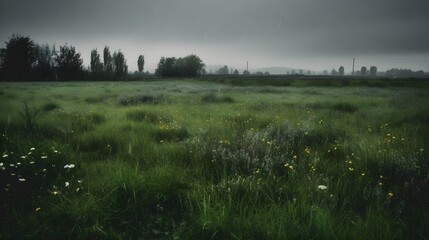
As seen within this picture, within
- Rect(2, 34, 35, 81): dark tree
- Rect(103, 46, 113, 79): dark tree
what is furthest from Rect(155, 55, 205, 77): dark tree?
Rect(2, 34, 35, 81): dark tree

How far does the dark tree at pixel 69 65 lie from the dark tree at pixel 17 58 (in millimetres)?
9019

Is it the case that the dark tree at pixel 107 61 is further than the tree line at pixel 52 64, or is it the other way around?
the dark tree at pixel 107 61

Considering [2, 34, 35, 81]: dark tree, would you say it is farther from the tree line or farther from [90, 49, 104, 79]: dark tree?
[90, 49, 104, 79]: dark tree

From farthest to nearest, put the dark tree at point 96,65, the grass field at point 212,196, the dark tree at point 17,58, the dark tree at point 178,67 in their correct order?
the dark tree at point 178,67 < the dark tree at point 96,65 < the dark tree at point 17,58 < the grass field at point 212,196

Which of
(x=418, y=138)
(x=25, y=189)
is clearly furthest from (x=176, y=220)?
(x=418, y=138)

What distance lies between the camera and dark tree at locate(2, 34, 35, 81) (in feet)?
181

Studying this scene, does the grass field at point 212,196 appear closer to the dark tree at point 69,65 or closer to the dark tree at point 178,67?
the dark tree at point 69,65

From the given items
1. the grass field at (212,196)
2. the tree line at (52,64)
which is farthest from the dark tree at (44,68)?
the grass field at (212,196)

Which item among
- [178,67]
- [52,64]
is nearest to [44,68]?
[52,64]

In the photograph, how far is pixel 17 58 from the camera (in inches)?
2235

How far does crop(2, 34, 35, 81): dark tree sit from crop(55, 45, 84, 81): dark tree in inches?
355

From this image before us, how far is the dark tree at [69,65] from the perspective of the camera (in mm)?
67625

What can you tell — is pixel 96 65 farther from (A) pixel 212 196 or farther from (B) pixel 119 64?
(A) pixel 212 196

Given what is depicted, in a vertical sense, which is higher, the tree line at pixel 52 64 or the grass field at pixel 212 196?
the tree line at pixel 52 64
